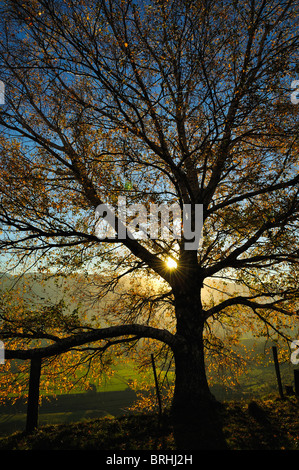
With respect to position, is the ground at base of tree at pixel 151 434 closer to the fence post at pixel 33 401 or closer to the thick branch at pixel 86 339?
the fence post at pixel 33 401

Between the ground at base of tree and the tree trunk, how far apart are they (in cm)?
29

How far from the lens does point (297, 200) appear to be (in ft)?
21.2

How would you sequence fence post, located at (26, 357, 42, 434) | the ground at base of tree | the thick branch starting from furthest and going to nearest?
fence post, located at (26, 357, 42, 434) → the thick branch → the ground at base of tree

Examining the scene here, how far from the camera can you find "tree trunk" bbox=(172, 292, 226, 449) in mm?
5633

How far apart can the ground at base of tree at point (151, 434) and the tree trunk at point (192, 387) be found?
0.96 feet

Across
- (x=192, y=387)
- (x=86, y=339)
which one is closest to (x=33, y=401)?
(x=86, y=339)

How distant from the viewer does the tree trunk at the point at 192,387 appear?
5.63 m

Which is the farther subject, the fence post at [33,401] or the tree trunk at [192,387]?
the fence post at [33,401]

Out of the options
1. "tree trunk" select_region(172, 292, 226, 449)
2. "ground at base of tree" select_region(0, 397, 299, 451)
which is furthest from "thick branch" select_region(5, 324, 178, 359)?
"ground at base of tree" select_region(0, 397, 299, 451)

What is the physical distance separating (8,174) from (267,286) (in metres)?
9.88

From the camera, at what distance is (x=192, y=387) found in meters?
6.90

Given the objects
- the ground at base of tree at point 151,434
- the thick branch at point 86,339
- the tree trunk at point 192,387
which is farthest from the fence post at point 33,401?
the tree trunk at point 192,387

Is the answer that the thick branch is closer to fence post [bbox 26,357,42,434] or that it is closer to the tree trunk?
fence post [bbox 26,357,42,434]

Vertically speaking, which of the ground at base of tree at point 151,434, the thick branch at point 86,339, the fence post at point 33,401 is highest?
the thick branch at point 86,339
